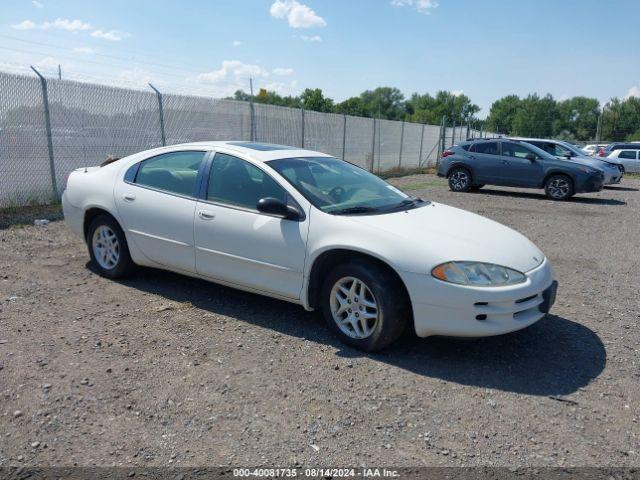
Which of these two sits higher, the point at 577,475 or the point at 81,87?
the point at 81,87

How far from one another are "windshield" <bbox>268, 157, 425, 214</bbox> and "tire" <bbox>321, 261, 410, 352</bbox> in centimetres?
56

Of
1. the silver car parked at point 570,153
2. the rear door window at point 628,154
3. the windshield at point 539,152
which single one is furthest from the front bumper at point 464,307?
the rear door window at point 628,154

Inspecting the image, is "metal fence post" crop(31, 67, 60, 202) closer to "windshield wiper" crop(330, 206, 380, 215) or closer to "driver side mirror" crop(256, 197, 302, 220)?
"driver side mirror" crop(256, 197, 302, 220)

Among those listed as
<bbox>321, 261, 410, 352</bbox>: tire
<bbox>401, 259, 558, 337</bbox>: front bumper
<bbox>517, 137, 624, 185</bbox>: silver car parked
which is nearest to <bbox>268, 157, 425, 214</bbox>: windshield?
<bbox>321, 261, 410, 352</bbox>: tire

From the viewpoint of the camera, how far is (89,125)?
33.7ft

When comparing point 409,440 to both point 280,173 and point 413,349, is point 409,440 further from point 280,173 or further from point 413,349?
point 280,173

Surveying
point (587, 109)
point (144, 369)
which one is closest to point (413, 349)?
point (144, 369)

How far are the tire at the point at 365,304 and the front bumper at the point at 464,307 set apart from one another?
0.13 meters

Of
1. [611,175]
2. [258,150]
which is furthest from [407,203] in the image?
[611,175]

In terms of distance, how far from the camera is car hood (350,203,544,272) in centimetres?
366

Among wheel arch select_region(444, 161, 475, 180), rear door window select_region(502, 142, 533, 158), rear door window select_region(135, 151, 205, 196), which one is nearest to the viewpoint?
rear door window select_region(135, 151, 205, 196)

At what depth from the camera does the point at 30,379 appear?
11.2ft

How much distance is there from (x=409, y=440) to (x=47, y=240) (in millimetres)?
6134

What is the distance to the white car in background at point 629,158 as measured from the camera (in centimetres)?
2369
